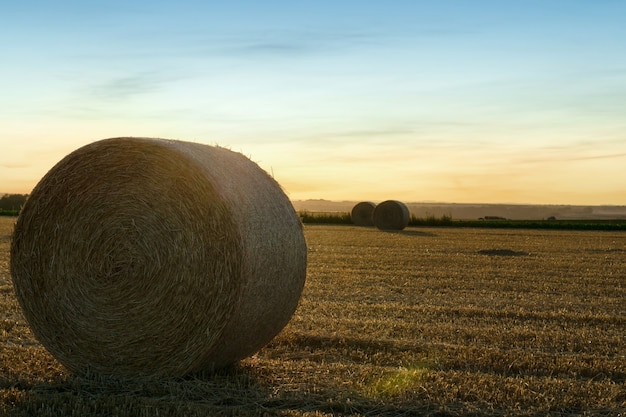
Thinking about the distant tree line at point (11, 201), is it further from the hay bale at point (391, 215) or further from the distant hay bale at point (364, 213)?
the hay bale at point (391, 215)

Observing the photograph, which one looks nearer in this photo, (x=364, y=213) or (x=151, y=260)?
(x=151, y=260)

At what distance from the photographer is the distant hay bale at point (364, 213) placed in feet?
114

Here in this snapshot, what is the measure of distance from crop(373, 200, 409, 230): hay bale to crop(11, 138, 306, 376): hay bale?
24.0 meters

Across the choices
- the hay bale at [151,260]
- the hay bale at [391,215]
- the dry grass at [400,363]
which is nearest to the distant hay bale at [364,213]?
the hay bale at [391,215]

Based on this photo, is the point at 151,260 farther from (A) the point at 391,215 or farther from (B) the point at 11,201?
(B) the point at 11,201

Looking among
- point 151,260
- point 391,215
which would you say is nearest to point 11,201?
point 391,215

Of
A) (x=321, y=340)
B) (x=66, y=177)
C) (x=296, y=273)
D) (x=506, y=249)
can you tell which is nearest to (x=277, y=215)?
(x=296, y=273)

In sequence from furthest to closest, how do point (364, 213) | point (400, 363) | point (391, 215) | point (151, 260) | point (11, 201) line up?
point (11, 201) < point (364, 213) < point (391, 215) < point (400, 363) < point (151, 260)

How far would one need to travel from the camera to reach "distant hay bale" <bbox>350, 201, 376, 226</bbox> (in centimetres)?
3475

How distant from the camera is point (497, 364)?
6.89 m

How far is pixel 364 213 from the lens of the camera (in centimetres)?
3497

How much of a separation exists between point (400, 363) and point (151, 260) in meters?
2.45

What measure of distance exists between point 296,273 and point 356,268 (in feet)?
25.3

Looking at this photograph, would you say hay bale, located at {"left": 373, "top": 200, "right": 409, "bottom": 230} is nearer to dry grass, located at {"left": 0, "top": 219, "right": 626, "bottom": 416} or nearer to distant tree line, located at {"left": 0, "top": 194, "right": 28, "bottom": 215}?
dry grass, located at {"left": 0, "top": 219, "right": 626, "bottom": 416}
